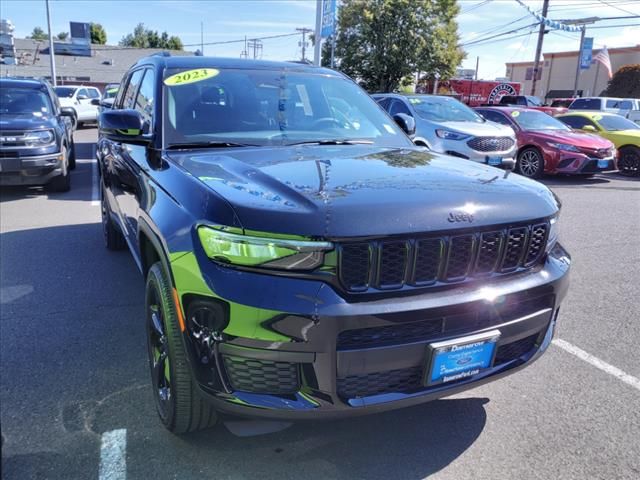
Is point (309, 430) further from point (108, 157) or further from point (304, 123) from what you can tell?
point (108, 157)

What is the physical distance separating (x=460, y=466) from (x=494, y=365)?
51 centimetres

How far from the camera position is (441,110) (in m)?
11.2

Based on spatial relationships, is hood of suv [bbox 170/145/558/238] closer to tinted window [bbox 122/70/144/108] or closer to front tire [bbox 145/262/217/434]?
front tire [bbox 145/262/217/434]

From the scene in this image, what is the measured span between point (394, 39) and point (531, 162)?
65.7ft

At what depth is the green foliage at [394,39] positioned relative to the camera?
29.1 meters

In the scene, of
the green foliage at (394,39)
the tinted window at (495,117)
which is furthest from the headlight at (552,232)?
the green foliage at (394,39)

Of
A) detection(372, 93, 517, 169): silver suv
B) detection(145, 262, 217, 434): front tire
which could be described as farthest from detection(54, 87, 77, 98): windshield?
detection(145, 262, 217, 434): front tire

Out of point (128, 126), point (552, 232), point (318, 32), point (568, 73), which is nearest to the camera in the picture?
point (552, 232)

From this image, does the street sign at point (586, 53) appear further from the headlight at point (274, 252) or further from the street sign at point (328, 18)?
the headlight at point (274, 252)

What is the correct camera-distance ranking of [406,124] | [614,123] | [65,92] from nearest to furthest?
1. [406,124]
2. [614,123]
3. [65,92]

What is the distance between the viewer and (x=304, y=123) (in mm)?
3504

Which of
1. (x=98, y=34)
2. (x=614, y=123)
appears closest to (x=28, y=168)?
(x=614, y=123)

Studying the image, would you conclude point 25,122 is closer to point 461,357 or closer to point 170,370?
point 170,370

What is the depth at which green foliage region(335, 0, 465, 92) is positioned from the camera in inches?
1145
